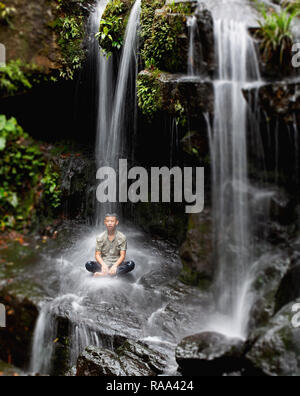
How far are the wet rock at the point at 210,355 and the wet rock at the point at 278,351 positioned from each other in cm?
19

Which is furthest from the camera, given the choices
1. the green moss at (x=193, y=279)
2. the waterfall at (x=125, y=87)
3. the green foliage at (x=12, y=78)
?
the green foliage at (x=12, y=78)

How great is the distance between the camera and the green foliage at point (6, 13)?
22.5 feet

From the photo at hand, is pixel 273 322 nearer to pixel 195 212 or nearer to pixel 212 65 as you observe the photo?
pixel 195 212

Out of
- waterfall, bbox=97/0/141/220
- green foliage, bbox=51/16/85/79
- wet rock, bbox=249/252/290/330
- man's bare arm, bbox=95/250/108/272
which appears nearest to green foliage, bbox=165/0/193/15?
waterfall, bbox=97/0/141/220

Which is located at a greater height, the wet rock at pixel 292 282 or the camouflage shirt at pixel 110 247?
the camouflage shirt at pixel 110 247

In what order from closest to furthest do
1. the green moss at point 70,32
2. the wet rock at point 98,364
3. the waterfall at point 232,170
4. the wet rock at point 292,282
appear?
the wet rock at point 98,364 < the wet rock at point 292,282 < the waterfall at point 232,170 < the green moss at point 70,32

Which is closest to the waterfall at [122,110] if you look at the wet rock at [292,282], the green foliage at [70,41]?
the green foliage at [70,41]

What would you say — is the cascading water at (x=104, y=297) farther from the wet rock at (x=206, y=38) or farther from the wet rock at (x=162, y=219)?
the wet rock at (x=206, y=38)

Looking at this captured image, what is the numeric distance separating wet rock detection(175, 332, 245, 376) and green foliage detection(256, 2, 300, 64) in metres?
3.93

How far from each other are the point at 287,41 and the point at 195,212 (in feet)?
9.62

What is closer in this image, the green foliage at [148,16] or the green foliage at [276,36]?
the green foliage at [276,36]

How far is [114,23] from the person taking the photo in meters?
6.89

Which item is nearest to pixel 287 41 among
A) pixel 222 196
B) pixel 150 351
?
pixel 222 196

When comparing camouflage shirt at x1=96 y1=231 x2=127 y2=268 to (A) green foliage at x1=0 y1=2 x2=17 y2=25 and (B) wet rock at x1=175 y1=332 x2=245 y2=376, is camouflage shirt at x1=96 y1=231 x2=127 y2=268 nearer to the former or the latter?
(B) wet rock at x1=175 y1=332 x2=245 y2=376
